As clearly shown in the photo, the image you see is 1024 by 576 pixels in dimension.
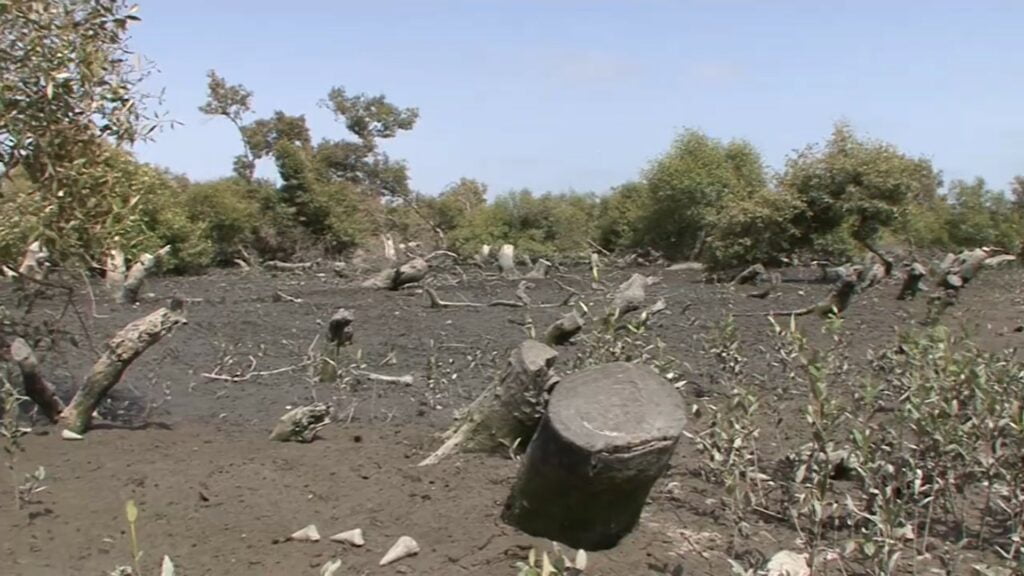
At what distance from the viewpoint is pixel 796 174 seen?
69.0ft

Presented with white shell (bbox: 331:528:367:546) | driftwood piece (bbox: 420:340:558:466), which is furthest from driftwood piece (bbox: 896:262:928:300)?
white shell (bbox: 331:528:367:546)

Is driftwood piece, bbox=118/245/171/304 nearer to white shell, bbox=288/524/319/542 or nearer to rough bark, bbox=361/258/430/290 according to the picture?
rough bark, bbox=361/258/430/290

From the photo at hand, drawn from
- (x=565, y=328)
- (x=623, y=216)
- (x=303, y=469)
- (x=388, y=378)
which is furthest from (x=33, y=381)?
(x=623, y=216)

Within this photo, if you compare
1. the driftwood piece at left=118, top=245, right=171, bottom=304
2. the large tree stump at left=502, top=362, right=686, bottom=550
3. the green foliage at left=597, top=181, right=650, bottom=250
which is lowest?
the green foliage at left=597, top=181, right=650, bottom=250

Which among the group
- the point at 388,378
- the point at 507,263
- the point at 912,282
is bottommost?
the point at 507,263

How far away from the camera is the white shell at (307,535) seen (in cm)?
430

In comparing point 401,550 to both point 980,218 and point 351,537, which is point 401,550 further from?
point 980,218

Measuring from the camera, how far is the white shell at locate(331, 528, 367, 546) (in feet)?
13.9

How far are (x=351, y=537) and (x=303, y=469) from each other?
3.91 feet

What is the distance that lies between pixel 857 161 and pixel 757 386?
46.3 ft

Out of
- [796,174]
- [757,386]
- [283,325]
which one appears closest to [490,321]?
[283,325]

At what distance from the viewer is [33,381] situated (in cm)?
613

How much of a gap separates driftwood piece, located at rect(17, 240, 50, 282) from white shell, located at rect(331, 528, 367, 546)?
3.24m

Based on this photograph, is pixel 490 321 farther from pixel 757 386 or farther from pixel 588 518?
pixel 588 518
